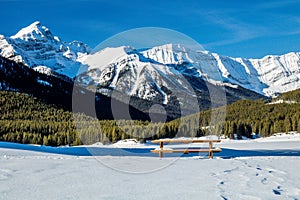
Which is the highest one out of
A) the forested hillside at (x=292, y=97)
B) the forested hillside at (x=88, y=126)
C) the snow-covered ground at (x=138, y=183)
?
the forested hillside at (x=292, y=97)

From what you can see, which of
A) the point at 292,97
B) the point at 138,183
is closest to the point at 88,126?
the point at 138,183

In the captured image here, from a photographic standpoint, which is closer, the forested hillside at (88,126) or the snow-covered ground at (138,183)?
the snow-covered ground at (138,183)

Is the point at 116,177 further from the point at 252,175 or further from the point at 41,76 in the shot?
the point at 41,76

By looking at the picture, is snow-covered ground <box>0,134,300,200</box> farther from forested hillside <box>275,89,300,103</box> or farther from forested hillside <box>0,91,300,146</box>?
forested hillside <box>275,89,300,103</box>

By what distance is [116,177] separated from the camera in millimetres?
12734

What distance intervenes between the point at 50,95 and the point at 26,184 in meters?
162

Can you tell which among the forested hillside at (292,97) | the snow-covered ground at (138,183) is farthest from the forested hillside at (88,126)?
→ the snow-covered ground at (138,183)

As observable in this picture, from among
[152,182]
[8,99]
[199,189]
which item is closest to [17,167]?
[152,182]

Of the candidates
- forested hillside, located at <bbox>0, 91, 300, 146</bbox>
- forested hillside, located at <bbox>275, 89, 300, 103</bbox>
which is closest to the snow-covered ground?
forested hillside, located at <bbox>0, 91, 300, 146</bbox>

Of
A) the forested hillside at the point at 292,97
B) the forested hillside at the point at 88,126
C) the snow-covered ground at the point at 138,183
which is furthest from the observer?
the forested hillside at the point at 292,97

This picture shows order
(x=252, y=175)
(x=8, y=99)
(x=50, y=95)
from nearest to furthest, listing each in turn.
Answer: (x=252, y=175)
(x=8, y=99)
(x=50, y=95)

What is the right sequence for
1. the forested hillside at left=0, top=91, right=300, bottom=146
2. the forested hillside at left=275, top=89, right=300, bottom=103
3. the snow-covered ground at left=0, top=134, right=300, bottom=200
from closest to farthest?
1. the snow-covered ground at left=0, top=134, right=300, bottom=200
2. the forested hillside at left=0, top=91, right=300, bottom=146
3. the forested hillside at left=275, top=89, right=300, bottom=103

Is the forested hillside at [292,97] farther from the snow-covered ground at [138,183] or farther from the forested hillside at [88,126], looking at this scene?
the snow-covered ground at [138,183]

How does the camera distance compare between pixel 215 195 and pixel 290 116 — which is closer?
pixel 215 195
